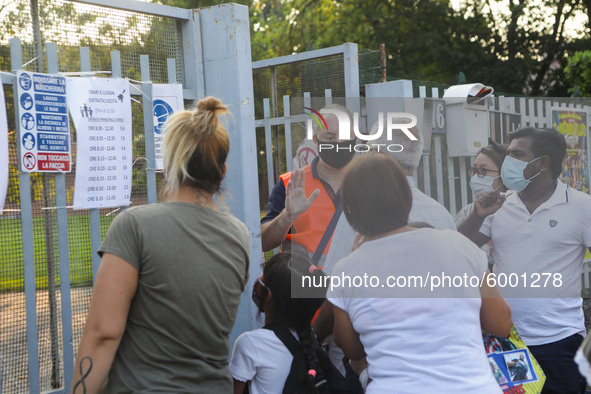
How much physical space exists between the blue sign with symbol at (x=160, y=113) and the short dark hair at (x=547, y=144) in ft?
5.43

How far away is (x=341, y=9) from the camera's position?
19359mm

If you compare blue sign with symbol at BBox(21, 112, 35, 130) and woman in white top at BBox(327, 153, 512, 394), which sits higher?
blue sign with symbol at BBox(21, 112, 35, 130)

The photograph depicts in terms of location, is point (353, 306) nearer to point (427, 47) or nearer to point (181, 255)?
point (181, 255)

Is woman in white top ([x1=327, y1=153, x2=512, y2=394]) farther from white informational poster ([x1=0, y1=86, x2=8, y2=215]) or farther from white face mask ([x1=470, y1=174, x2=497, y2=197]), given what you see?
white informational poster ([x1=0, y1=86, x2=8, y2=215])

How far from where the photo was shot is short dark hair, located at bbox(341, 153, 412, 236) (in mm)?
2438

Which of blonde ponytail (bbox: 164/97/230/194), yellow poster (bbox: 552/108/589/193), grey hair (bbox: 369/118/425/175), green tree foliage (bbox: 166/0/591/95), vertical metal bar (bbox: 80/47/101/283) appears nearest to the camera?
blonde ponytail (bbox: 164/97/230/194)

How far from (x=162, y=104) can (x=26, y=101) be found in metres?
0.62

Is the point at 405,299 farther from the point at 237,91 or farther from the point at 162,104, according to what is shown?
the point at 162,104

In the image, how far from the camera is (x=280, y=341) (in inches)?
103

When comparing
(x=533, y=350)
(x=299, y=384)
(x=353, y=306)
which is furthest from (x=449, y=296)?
(x=533, y=350)

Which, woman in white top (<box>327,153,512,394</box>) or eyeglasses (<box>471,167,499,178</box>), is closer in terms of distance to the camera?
woman in white top (<box>327,153,512,394</box>)

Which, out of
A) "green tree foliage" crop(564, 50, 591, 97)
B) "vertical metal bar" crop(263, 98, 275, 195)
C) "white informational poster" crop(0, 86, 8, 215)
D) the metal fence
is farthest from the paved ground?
"green tree foliage" crop(564, 50, 591, 97)

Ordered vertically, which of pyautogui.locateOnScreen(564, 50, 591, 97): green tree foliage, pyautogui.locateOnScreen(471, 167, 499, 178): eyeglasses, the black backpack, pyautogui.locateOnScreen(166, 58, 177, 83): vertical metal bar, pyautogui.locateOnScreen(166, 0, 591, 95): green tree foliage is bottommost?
the black backpack

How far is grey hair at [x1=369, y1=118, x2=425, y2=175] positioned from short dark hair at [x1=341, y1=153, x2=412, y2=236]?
38cm
